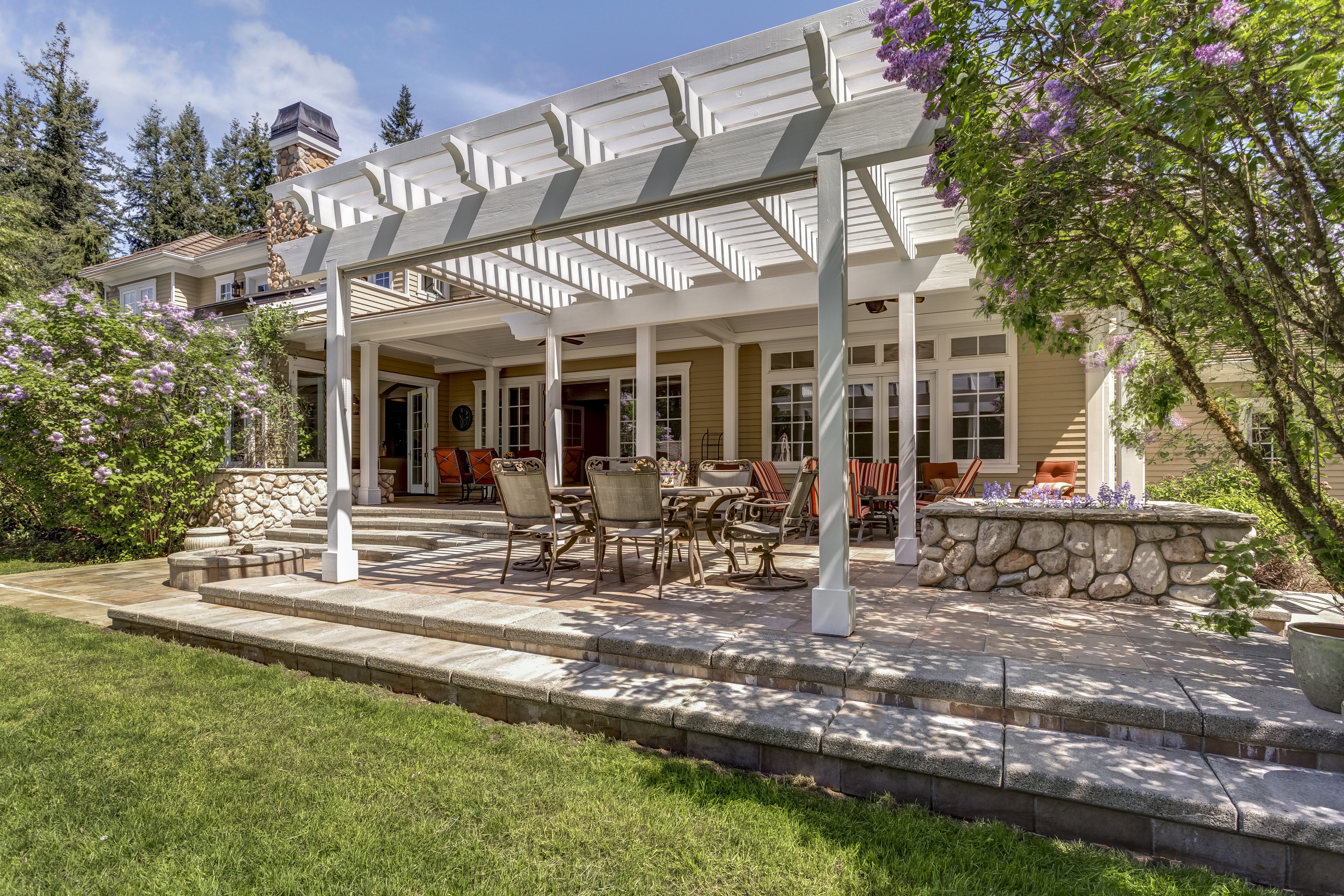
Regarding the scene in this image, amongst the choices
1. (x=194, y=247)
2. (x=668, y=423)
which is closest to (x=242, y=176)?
(x=194, y=247)

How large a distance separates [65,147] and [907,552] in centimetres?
2893

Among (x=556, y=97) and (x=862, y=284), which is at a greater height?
(x=556, y=97)

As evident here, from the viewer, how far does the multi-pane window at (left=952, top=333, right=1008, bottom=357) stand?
791cm

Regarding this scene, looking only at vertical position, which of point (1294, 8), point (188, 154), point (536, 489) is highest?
point (188, 154)

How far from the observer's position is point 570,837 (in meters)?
1.88

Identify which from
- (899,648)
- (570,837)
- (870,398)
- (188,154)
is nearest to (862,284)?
A: (870,398)

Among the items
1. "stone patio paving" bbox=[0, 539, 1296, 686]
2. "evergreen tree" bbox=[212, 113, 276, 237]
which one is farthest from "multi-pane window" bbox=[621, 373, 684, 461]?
"evergreen tree" bbox=[212, 113, 276, 237]

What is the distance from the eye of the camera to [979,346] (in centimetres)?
805

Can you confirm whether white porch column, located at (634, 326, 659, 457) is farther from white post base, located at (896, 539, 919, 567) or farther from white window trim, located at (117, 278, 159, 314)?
white window trim, located at (117, 278, 159, 314)

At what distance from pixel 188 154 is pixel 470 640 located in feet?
95.5

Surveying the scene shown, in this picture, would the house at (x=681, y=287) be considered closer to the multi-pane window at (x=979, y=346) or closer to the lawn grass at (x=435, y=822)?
the multi-pane window at (x=979, y=346)

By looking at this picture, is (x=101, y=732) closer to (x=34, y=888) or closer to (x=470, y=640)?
(x=34, y=888)

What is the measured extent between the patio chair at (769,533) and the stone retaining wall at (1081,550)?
863 mm

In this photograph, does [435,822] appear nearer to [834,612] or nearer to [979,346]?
[834,612]
